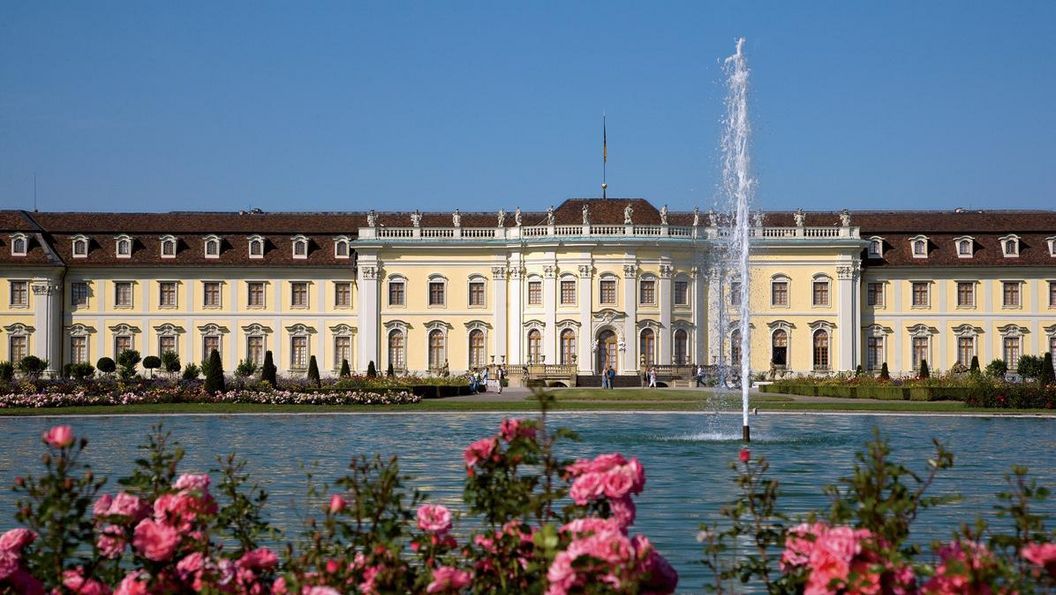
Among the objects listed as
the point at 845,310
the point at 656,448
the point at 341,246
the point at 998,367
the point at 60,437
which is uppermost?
the point at 341,246

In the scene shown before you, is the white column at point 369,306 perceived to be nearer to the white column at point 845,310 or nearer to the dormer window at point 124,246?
the dormer window at point 124,246

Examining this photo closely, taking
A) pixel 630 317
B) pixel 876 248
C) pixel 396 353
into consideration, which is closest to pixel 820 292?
pixel 876 248

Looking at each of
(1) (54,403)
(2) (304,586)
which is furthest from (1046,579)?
(1) (54,403)

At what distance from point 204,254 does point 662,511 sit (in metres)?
50.2

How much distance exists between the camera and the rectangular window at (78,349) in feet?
202

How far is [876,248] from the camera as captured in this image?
62.4 meters

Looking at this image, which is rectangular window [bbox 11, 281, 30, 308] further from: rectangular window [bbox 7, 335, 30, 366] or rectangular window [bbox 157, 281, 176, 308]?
rectangular window [bbox 157, 281, 176, 308]

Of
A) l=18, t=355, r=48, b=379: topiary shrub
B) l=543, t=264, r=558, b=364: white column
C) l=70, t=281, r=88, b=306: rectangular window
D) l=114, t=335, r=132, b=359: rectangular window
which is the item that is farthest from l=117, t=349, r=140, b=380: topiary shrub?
l=543, t=264, r=558, b=364: white column

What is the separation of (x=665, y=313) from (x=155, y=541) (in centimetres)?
5437

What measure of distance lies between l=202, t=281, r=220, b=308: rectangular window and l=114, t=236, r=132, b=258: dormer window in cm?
354

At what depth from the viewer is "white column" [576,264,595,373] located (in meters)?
59.4

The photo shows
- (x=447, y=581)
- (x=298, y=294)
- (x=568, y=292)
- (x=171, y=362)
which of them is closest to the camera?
(x=447, y=581)

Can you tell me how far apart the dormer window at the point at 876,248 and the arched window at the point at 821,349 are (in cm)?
416

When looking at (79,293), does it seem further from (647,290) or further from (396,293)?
(647,290)
